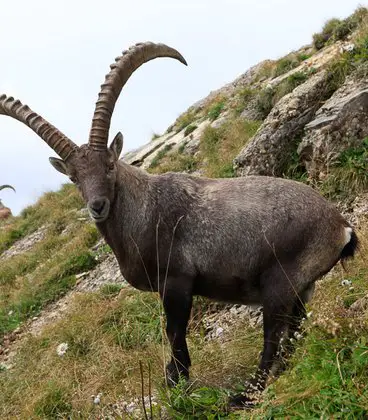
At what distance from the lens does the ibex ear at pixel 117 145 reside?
5.56 m

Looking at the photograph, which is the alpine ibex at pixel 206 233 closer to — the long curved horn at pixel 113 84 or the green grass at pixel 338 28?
the long curved horn at pixel 113 84

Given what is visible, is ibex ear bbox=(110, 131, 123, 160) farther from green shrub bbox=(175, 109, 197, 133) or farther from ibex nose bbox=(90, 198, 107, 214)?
green shrub bbox=(175, 109, 197, 133)

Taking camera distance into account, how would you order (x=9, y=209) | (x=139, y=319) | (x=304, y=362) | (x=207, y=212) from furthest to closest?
(x=9, y=209) < (x=139, y=319) < (x=207, y=212) < (x=304, y=362)

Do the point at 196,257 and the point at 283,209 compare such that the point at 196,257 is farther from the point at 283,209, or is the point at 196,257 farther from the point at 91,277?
the point at 91,277

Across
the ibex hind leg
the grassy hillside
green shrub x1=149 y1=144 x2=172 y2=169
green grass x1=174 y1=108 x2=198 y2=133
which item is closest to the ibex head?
the grassy hillside

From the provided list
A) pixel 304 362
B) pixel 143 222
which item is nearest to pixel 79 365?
pixel 143 222

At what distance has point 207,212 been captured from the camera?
5.04 m

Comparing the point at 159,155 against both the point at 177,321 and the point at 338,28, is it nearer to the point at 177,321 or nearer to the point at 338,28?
the point at 338,28

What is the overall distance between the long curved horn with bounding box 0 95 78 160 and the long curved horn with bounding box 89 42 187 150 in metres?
0.26

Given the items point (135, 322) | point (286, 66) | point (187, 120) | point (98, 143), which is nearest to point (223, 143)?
Answer: point (286, 66)

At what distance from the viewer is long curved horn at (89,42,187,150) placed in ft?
17.5

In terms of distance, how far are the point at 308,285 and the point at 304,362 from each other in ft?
3.69

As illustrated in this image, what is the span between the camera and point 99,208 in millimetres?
5051

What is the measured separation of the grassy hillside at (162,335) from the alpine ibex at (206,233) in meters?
0.32
